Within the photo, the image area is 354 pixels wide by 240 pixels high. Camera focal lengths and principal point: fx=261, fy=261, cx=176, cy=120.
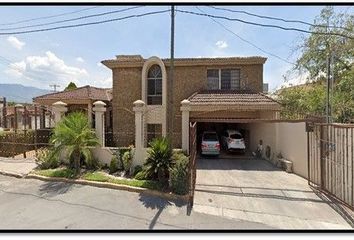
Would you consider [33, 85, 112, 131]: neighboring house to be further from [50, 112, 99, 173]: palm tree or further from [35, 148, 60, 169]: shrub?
[50, 112, 99, 173]: palm tree

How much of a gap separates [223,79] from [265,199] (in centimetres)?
1017

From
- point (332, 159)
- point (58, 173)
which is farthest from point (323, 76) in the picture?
point (58, 173)

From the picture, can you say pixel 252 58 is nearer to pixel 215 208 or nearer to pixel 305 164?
pixel 305 164

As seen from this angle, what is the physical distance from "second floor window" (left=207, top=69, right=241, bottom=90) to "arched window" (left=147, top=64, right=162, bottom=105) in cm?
320

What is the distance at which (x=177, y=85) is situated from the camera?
1698 cm

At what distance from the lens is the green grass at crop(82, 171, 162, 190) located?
8883 mm

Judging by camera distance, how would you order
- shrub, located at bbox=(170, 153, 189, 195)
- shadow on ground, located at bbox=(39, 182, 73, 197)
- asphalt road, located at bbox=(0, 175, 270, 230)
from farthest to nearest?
shadow on ground, located at bbox=(39, 182, 73, 197) < shrub, located at bbox=(170, 153, 189, 195) < asphalt road, located at bbox=(0, 175, 270, 230)

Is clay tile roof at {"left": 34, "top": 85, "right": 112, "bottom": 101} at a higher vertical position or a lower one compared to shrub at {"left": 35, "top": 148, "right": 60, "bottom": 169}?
higher

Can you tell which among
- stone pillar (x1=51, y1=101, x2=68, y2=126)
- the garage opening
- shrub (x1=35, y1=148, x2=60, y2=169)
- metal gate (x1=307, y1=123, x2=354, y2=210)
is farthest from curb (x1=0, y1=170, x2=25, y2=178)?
metal gate (x1=307, y1=123, x2=354, y2=210)

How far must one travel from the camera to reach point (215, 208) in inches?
297

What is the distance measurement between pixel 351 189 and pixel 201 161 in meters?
7.47

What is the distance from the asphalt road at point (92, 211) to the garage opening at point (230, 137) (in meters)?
8.38

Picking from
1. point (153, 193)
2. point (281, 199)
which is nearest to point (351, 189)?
point (281, 199)

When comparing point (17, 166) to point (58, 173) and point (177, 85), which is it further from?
point (177, 85)
